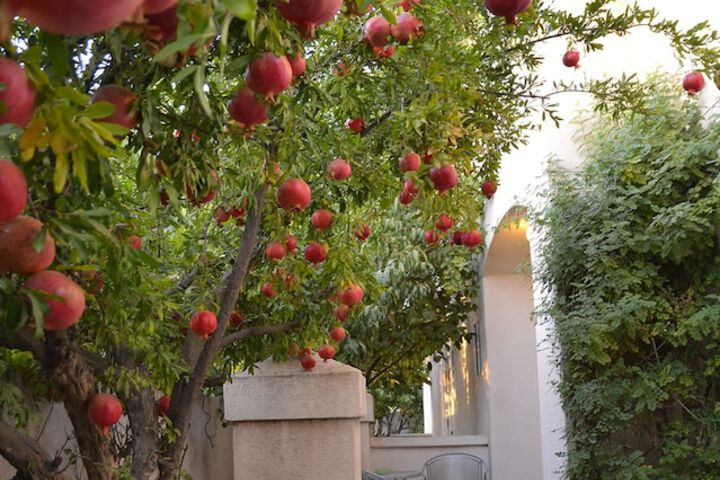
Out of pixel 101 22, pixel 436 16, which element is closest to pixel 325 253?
pixel 436 16

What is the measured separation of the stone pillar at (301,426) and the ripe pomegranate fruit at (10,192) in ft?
15.8

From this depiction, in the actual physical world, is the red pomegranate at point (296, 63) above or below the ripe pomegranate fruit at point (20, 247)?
above

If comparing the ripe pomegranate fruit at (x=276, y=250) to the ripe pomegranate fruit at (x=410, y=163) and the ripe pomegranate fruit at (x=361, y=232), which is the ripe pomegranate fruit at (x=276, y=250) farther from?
the ripe pomegranate fruit at (x=410, y=163)

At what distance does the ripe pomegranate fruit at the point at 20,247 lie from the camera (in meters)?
1.28

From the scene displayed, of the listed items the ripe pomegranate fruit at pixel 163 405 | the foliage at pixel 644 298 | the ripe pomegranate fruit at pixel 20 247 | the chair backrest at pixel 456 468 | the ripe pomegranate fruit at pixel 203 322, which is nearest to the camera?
the ripe pomegranate fruit at pixel 20 247

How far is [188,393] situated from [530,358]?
22.3 ft

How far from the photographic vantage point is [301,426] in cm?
592

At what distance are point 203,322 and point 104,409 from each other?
887 millimetres

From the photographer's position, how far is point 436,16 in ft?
13.4

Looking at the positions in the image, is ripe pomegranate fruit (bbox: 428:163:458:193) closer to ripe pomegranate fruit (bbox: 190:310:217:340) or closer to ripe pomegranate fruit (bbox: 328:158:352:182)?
ripe pomegranate fruit (bbox: 328:158:352:182)

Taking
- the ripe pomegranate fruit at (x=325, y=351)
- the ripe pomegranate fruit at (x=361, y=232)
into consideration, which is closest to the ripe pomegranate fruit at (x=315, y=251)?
the ripe pomegranate fruit at (x=361, y=232)

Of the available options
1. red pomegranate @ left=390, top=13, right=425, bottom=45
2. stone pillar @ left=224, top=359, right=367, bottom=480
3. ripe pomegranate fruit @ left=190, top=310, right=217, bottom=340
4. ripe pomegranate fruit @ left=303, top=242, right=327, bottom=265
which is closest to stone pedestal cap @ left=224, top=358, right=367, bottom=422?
stone pillar @ left=224, top=359, right=367, bottom=480

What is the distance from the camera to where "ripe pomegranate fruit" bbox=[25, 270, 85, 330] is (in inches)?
53.3

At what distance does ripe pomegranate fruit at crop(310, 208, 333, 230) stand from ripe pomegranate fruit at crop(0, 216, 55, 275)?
2.74 m
